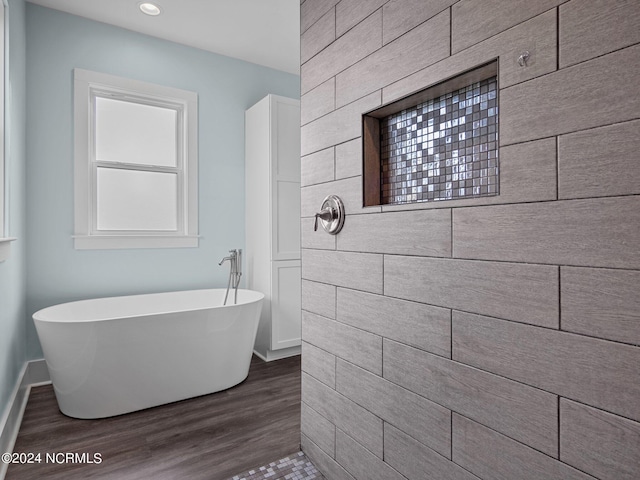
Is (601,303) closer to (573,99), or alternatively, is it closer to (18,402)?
(573,99)

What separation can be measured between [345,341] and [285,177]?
80.4 inches

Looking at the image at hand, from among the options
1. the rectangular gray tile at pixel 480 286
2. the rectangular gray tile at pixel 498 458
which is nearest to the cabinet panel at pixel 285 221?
the rectangular gray tile at pixel 480 286

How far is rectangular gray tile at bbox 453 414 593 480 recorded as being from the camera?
36.3 inches

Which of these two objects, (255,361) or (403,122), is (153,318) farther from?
(403,122)

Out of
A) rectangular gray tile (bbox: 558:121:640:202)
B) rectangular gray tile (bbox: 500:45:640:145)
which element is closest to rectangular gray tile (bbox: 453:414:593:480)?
rectangular gray tile (bbox: 558:121:640:202)

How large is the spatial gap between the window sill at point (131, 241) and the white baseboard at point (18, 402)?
0.90 metres

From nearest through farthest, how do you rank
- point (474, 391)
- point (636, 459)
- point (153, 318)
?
point (636, 459) < point (474, 391) < point (153, 318)

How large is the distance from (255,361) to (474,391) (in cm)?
254

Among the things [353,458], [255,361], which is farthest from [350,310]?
[255,361]

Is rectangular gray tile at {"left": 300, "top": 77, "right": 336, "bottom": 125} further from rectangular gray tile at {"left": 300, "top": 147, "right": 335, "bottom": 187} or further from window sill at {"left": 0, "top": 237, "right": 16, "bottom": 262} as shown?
window sill at {"left": 0, "top": 237, "right": 16, "bottom": 262}

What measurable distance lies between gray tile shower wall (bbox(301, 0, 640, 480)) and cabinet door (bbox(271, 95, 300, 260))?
66.9 inches

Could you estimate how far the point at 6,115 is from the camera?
2104 mm

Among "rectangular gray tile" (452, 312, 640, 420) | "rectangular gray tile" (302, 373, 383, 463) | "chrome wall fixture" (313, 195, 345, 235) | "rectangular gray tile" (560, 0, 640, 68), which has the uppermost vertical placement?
"rectangular gray tile" (560, 0, 640, 68)

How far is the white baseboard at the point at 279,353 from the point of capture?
3.35 m
